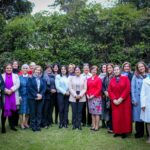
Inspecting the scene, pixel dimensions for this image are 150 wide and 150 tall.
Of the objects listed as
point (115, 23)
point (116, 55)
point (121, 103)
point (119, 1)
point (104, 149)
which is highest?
point (119, 1)

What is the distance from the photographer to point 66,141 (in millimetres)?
7504

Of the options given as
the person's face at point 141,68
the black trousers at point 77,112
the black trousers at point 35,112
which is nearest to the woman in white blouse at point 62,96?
the black trousers at point 77,112

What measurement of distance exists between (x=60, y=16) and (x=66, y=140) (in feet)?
28.2

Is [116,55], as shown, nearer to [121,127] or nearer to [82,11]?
[82,11]

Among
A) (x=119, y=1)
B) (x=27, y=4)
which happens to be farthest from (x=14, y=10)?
(x=119, y=1)

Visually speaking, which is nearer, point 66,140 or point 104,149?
point 104,149

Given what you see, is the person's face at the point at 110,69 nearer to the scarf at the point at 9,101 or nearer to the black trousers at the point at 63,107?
the black trousers at the point at 63,107

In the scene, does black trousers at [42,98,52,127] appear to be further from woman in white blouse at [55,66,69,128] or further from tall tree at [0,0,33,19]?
tall tree at [0,0,33,19]

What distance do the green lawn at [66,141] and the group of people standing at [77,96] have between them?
1.05ft

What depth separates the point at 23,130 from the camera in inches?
337

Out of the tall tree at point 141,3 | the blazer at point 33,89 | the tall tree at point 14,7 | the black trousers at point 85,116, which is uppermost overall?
the tall tree at point 14,7

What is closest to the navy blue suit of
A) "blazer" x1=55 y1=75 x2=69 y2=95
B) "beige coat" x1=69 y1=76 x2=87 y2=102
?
"blazer" x1=55 y1=75 x2=69 y2=95

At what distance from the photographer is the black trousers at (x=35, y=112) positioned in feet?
28.0

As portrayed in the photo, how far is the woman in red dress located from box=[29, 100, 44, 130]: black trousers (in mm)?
2014
